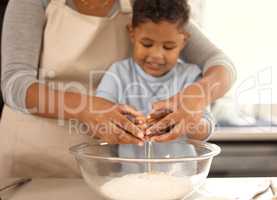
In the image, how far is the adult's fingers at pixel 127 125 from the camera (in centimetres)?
79

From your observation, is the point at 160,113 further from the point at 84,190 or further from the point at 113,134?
the point at 84,190

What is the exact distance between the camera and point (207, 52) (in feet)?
3.50

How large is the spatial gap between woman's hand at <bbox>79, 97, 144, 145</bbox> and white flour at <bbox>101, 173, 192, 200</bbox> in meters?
0.14

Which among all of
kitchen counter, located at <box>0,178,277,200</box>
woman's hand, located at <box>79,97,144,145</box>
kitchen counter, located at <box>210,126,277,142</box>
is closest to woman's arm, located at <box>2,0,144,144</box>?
woman's hand, located at <box>79,97,144,145</box>

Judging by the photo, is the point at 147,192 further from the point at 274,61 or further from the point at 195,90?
the point at 274,61

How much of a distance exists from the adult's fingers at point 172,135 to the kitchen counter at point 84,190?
0.35ft

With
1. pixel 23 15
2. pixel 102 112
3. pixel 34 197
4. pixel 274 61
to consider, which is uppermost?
pixel 23 15

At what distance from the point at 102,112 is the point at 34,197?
0.75 ft

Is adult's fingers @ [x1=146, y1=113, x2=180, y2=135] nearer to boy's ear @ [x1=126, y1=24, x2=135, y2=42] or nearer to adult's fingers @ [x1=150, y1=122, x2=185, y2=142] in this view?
adult's fingers @ [x1=150, y1=122, x2=185, y2=142]

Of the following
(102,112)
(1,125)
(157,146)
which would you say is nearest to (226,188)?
(157,146)

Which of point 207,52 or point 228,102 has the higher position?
point 207,52

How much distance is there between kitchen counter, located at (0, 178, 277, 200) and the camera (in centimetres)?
75

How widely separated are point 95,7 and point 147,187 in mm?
550

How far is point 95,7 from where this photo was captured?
41.6 inches
